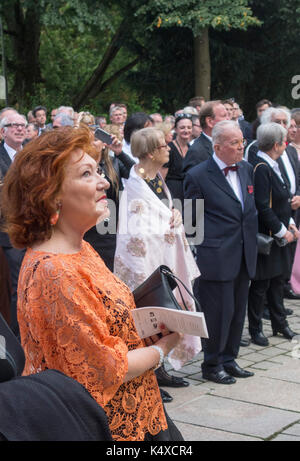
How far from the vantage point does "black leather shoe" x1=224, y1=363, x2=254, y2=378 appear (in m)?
5.97

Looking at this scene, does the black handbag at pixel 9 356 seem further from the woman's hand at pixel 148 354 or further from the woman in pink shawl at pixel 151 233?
the woman in pink shawl at pixel 151 233

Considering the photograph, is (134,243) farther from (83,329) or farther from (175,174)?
(83,329)

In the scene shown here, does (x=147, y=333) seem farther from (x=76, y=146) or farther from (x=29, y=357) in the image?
(x=76, y=146)

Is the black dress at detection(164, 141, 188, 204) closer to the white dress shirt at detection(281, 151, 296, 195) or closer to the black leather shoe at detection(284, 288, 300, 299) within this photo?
the white dress shirt at detection(281, 151, 296, 195)

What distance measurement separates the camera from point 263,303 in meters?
7.25

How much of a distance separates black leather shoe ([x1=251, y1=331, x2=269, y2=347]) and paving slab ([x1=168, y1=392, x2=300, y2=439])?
5.71 feet

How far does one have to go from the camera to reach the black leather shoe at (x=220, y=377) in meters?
5.80

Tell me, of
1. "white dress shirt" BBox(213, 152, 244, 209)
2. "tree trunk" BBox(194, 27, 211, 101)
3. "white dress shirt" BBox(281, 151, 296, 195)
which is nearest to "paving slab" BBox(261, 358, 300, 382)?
"white dress shirt" BBox(213, 152, 244, 209)

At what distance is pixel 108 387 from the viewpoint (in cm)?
236

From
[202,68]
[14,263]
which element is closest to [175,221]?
[14,263]

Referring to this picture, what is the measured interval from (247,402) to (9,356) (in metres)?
3.63

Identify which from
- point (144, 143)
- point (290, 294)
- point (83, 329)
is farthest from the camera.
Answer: point (290, 294)

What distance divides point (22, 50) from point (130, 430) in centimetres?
2368

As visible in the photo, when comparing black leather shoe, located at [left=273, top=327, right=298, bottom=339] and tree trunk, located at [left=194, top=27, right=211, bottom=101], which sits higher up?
tree trunk, located at [left=194, top=27, right=211, bottom=101]
